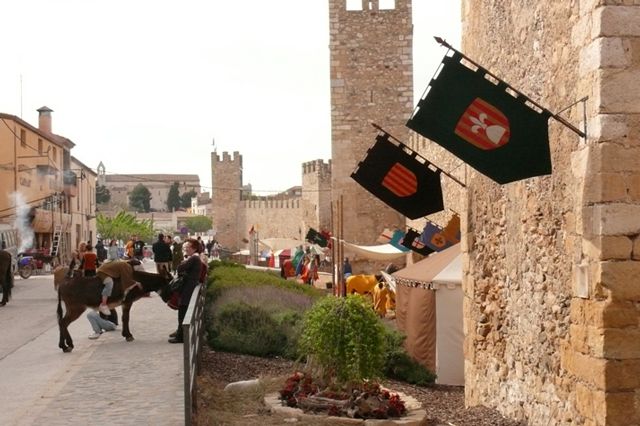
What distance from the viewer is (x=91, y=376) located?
10.8 meters

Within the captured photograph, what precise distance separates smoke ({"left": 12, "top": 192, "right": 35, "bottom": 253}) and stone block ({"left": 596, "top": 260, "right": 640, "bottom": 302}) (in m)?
39.4

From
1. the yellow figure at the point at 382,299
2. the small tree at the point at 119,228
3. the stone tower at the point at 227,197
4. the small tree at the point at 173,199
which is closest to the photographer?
the yellow figure at the point at 382,299

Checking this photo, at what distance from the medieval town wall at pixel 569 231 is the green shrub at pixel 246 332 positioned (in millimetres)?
4104

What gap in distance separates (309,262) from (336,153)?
4734 millimetres

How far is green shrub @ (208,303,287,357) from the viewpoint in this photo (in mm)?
13562

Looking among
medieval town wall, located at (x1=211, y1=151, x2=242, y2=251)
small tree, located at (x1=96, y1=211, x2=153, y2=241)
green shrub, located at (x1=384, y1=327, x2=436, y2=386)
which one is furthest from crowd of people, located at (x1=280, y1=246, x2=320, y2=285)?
small tree, located at (x1=96, y1=211, x2=153, y2=241)

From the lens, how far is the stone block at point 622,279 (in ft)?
22.0

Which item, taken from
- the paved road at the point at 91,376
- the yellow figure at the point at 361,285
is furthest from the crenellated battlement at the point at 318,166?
the paved road at the point at 91,376

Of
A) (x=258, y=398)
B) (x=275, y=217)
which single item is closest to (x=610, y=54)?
(x=258, y=398)

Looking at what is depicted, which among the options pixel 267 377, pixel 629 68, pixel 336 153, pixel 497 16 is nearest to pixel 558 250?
pixel 629 68

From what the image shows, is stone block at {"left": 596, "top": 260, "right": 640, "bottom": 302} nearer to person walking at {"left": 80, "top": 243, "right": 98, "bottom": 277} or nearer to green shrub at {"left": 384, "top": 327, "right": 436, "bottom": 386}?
green shrub at {"left": 384, "top": 327, "right": 436, "bottom": 386}

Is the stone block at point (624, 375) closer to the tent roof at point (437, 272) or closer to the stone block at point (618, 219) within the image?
the stone block at point (618, 219)

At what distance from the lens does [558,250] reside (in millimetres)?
7801

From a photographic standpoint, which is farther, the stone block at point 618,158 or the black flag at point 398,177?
the black flag at point 398,177
